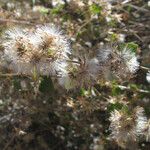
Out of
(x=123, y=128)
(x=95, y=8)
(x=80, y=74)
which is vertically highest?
(x=95, y=8)

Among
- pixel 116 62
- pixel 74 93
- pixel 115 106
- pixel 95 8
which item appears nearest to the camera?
pixel 116 62

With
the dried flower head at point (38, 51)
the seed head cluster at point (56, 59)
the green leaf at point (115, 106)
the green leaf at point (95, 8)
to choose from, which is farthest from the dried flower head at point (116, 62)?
the green leaf at point (95, 8)

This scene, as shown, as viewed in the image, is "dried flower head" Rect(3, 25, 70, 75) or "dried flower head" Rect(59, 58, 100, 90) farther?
"dried flower head" Rect(59, 58, 100, 90)

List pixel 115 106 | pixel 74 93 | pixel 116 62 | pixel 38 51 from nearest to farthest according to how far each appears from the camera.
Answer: pixel 38 51 < pixel 116 62 < pixel 115 106 < pixel 74 93

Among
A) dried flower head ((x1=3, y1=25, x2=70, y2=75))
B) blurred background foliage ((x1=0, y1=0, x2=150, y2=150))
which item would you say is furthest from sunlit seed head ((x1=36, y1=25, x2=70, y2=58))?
blurred background foliage ((x1=0, y1=0, x2=150, y2=150))

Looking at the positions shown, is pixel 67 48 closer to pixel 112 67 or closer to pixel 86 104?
pixel 112 67

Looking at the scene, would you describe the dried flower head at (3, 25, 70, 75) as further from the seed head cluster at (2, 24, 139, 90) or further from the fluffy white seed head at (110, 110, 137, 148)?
the fluffy white seed head at (110, 110, 137, 148)

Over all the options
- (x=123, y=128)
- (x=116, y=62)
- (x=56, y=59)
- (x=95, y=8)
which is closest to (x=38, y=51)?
(x=56, y=59)

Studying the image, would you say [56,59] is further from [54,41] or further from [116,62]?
[116,62]

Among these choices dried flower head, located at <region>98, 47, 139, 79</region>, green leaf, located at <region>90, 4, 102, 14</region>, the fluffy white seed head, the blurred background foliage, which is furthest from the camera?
green leaf, located at <region>90, 4, 102, 14</region>

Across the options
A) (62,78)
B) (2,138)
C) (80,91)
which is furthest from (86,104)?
(2,138)

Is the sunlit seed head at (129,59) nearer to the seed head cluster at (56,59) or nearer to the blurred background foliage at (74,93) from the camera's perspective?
the seed head cluster at (56,59)
